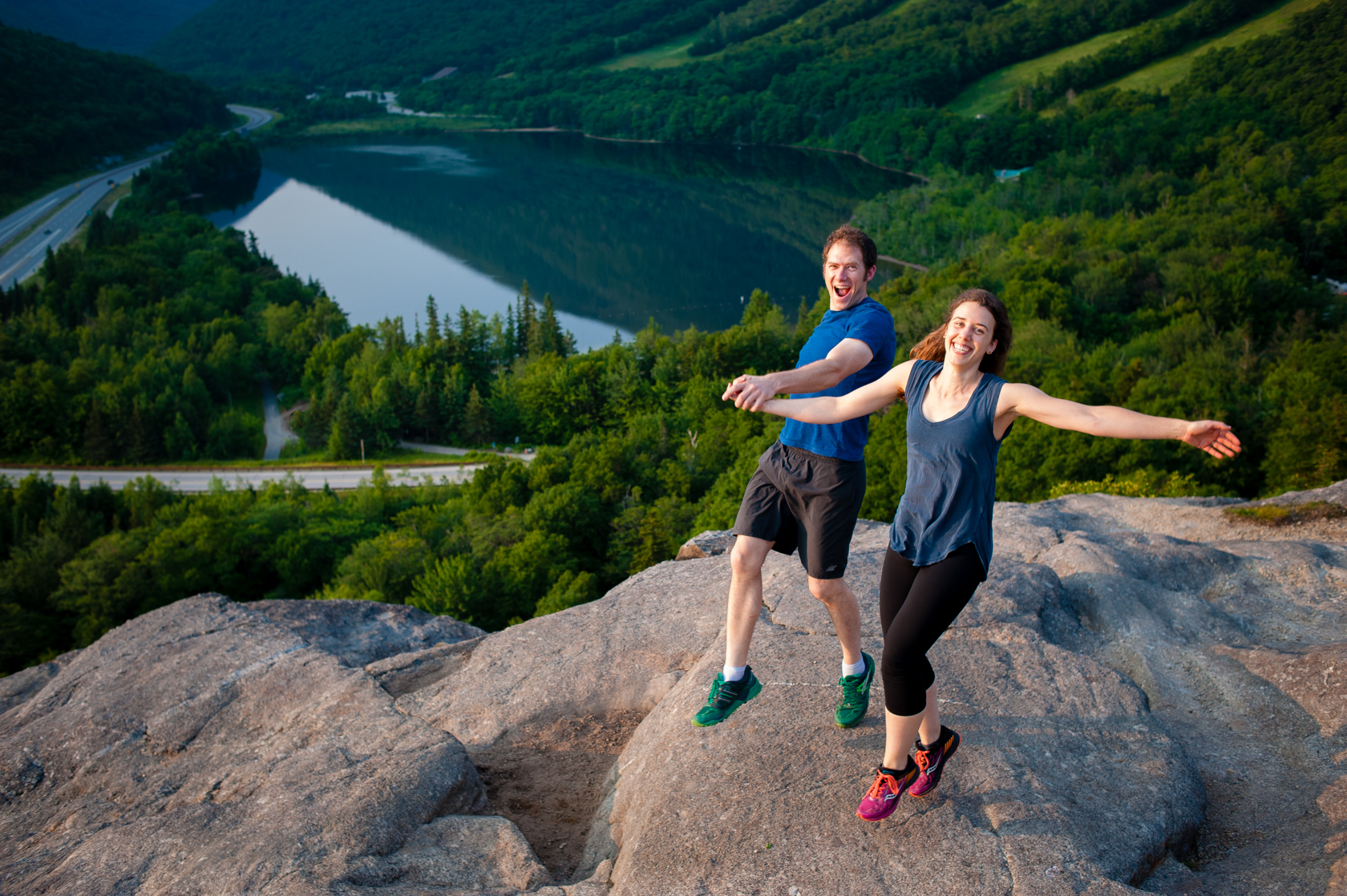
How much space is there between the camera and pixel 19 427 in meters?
55.2

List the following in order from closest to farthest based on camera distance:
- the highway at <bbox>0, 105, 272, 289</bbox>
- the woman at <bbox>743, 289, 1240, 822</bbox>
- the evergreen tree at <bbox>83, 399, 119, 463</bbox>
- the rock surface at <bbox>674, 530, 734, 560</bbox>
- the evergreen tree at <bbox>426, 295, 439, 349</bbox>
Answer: the woman at <bbox>743, 289, 1240, 822</bbox> < the rock surface at <bbox>674, 530, 734, 560</bbox> < the evergreen tree at <bbox>83, 399, 119, 463</bbox> < the evergreen tree at <bbox>426, 295, 439, 349</bbox> < the highway at <bbox>0, 105, 272, 289</bbox>

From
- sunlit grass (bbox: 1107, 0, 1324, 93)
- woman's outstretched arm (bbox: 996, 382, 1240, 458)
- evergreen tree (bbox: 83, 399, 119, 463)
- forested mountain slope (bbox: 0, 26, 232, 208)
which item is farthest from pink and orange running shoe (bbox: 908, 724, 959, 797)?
forested mountain slope (bbox: 0, 26, 232, 208)

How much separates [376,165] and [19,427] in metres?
90.7

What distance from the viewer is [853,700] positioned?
6.04m

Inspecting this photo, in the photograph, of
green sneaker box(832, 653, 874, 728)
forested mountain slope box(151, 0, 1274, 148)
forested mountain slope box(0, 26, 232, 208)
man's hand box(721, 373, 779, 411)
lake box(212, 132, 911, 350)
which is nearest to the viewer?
man's hand box(721, 373, 779, 411)

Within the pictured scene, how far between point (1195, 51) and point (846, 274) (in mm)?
135884

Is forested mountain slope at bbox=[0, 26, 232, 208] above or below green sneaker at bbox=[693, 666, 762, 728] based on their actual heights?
above

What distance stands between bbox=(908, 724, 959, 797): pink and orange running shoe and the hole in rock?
2249 mm

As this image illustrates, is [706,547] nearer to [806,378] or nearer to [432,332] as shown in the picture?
[806,378]

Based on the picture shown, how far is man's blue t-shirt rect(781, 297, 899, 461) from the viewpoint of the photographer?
17.8 feet

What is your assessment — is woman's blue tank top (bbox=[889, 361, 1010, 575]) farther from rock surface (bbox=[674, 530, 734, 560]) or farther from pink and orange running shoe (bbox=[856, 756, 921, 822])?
rock surface (bbox=[674, 530, 734, 560])

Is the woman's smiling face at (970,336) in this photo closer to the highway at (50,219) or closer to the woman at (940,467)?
the woman at (940,467)

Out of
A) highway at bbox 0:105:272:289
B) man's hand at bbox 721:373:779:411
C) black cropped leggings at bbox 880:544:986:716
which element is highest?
man's hand at bbox 721:373:779:411

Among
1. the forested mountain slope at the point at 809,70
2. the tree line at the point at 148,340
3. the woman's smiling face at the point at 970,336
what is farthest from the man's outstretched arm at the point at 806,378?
the forested mountain slope at the point at 809,70
